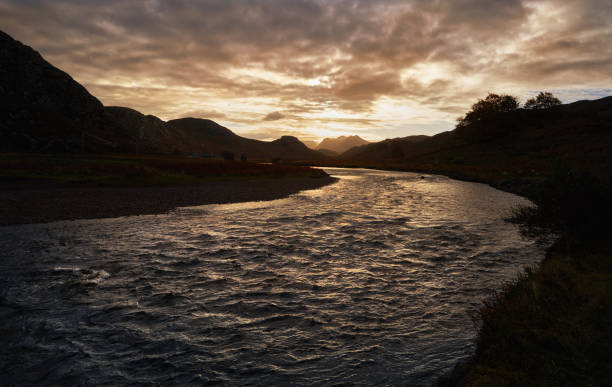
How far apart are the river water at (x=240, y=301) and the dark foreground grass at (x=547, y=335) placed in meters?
0.79

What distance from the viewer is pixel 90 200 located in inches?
906

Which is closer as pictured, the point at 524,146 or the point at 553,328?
the point at 553,328

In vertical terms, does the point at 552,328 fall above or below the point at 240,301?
above

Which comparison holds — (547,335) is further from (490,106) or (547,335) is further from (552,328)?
(490,106)

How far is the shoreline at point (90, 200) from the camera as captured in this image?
714 inches

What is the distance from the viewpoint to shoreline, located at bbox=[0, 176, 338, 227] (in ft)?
59.5

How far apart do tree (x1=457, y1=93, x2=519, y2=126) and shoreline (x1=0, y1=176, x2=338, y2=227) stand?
129 metres

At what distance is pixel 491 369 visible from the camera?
4980 mm

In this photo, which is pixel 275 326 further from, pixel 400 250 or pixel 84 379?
pixel 400 250

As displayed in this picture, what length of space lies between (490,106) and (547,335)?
506 ft

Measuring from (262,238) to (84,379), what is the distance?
997 centimetres

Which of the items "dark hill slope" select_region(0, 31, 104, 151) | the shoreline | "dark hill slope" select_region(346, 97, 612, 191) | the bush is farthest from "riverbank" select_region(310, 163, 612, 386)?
"dark hill slope" select_region(0, 31, 104, 151)

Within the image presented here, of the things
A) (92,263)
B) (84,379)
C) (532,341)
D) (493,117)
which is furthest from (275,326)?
(493,117)

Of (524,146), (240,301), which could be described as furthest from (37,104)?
(524,146)
